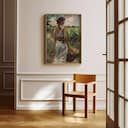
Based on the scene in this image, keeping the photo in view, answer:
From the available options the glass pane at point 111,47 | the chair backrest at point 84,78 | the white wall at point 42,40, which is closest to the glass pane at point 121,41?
the glass pane at point 111,47

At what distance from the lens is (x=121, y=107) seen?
12.2 feet

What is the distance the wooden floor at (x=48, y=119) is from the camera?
4.87m

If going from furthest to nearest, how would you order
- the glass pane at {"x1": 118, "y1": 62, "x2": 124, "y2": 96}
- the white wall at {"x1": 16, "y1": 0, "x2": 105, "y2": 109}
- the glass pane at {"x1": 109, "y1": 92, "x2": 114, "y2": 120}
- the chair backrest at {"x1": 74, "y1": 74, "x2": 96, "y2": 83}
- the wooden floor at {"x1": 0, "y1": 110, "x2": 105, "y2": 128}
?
1. the white wall at {"x1": 16, "y1": 0, "x2": 105, "y2": 109}
2. the chair backrest at {"x1": 74, "y1": 74, "x2": 96, "y2": 83}
3. the wooden floor at {"x1": 0, "y1": 110, "x2": 105, "y2": 128}
4. the glass pane at {"x1": 109, "y1": 92, "x2": 114, "y2": 120}
5. the glass pane at {"x1": 118, "y1": 62, "x2": 124, "y2": 96}

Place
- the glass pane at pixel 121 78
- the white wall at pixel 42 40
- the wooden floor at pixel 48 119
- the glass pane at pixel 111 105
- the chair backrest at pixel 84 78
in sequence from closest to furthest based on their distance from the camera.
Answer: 1. the glass pane at pixel 121 78
2. the glass pane at pixel 111 105
3. the wooden floor at pixel 48 119
4. the chair backrest at pixel 84 78
5. the white wall at pixel 42 40

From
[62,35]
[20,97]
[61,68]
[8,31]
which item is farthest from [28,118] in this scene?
[8,31]

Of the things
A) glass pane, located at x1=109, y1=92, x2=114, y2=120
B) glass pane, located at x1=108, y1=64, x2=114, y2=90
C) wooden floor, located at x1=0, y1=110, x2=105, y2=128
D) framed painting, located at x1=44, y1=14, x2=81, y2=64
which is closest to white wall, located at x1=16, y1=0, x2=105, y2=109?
framed painting, located at x1=44, y1=14, x2=81, y2=64

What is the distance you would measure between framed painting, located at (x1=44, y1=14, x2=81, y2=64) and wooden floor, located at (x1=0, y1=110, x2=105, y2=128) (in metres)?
1.04

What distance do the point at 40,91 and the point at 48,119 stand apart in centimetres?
107

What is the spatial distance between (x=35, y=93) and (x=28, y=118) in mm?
951

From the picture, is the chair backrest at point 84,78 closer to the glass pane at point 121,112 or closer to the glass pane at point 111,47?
the glass pane at point 111,47

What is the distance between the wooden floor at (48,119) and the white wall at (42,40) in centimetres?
50

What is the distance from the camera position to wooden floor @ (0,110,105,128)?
4867 millimetres

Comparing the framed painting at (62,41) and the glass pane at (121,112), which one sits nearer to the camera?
the glass pane at (121,112)

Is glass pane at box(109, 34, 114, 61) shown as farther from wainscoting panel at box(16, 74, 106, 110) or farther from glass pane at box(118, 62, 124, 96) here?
wainscoting panel at box(16, 74, 106, 110)
